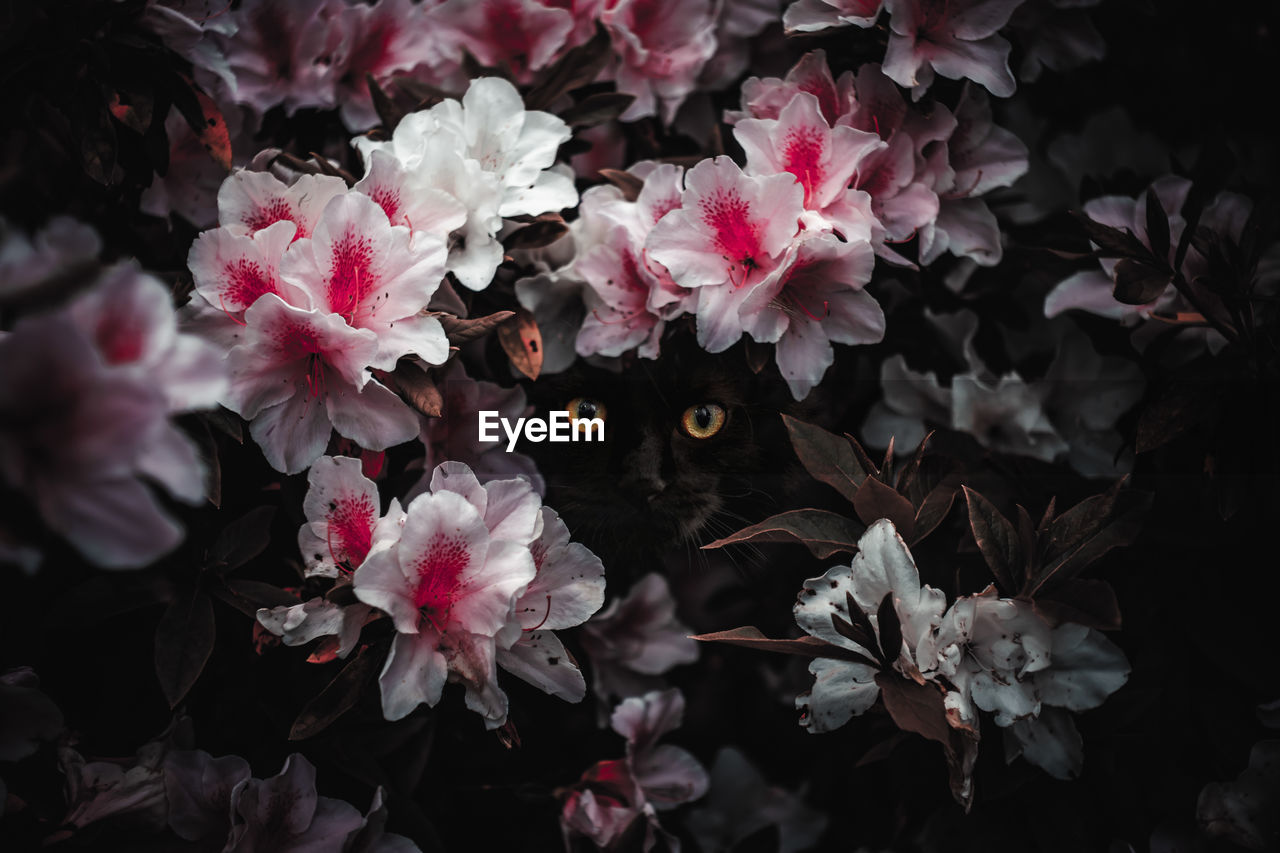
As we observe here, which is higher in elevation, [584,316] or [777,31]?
[777,31]

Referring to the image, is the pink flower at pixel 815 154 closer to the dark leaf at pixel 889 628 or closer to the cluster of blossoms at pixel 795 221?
the cluster of blossoms at pixel 795 221

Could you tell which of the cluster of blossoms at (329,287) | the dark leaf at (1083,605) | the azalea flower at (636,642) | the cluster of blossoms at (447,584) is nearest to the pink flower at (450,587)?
the cluster of blossoms at (447,584)

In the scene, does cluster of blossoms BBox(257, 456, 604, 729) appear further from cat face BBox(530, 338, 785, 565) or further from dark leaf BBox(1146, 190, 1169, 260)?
dark leaf BBox(1146, 190, 1169, 260)

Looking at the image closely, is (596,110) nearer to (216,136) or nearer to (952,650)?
(216,136)

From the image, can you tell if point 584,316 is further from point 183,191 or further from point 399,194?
point 183,191

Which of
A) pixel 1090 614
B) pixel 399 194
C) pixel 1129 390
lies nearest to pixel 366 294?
pixel 399 194

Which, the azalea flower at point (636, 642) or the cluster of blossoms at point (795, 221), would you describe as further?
the azalea flower at point (636, 642)
